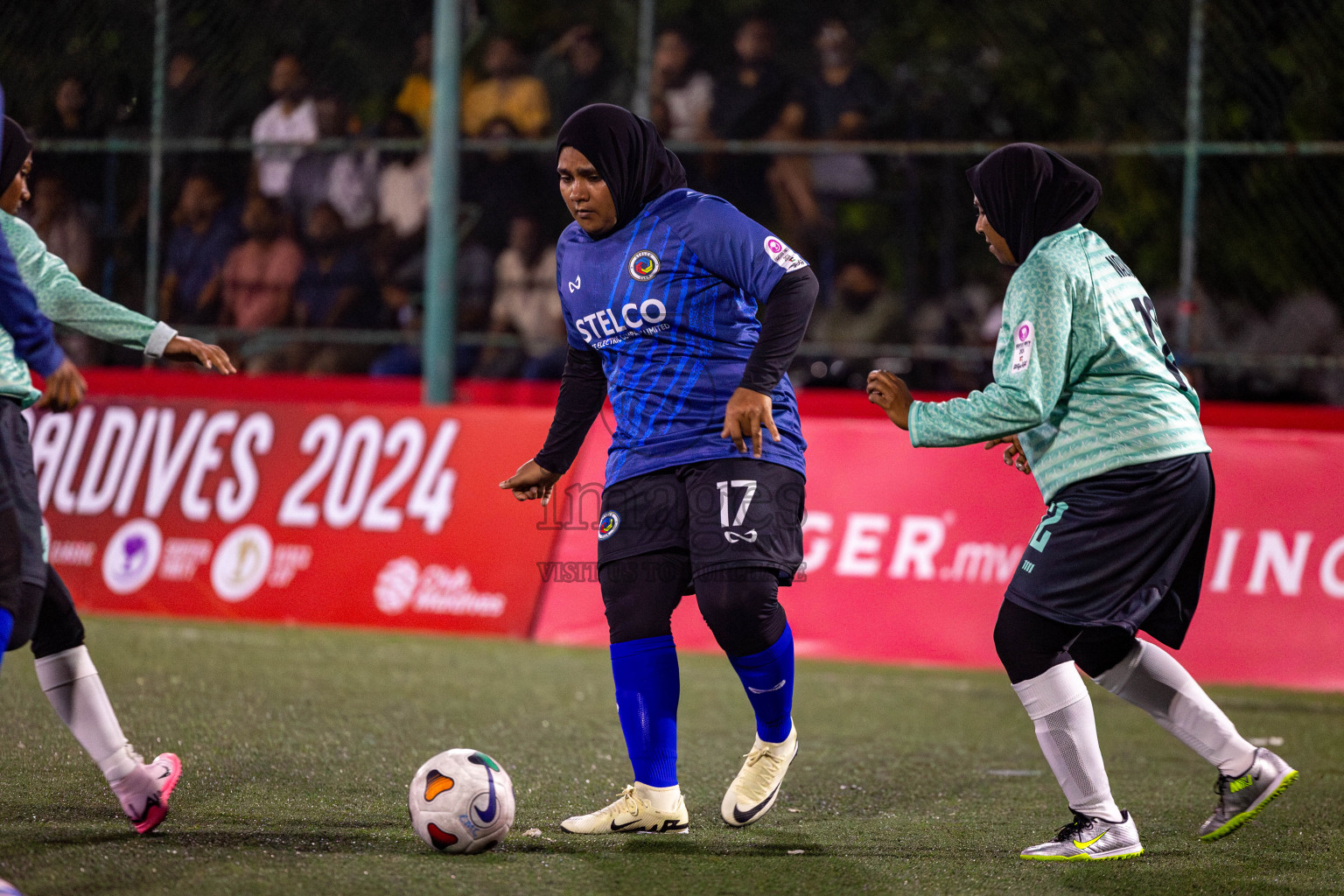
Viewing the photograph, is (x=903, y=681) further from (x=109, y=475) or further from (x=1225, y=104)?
(x=109, y=475)

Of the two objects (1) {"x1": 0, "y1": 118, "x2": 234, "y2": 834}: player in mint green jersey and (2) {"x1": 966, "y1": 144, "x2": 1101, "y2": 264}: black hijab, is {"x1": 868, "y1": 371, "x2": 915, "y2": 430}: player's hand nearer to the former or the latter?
(2) {"x1": 966, "y1": 144, "x2": 1101, "y2": 264}: black hijab

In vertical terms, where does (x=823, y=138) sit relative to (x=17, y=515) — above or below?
above

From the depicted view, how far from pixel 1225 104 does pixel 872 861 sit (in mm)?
6977

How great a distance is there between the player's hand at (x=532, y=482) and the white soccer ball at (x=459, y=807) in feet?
3.24

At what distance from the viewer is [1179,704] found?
4.37 metres

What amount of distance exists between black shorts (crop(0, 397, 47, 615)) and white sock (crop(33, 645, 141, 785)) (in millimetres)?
494

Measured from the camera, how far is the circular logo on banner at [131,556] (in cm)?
937

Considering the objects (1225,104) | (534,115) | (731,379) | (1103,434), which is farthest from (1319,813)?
(534,115)

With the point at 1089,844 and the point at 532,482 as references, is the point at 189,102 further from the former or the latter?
the point at 1089,844

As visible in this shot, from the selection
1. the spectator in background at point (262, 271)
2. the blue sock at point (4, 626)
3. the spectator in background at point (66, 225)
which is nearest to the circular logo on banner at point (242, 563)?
the spectator in background at point (262, 271)

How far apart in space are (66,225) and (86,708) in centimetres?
806

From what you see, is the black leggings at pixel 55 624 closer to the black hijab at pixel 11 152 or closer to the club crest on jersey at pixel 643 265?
the black hijab at pixel 11 152

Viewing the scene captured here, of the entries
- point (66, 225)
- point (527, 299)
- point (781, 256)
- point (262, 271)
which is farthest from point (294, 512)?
point (781, 256)

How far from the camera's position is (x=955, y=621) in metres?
8.17
